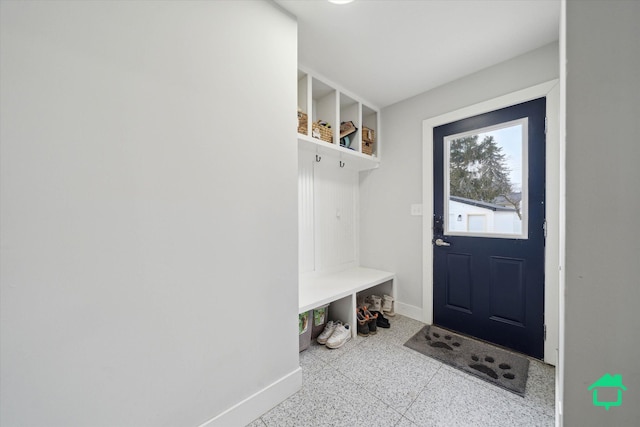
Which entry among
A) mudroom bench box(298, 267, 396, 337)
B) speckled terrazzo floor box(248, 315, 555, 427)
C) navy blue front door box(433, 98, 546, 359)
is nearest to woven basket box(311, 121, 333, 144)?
navy blue front door box(433, 98, 546, 359)

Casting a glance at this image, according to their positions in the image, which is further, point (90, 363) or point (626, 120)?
point (90, 363)

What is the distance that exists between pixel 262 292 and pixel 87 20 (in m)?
1.37

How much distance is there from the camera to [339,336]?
6.66 feet

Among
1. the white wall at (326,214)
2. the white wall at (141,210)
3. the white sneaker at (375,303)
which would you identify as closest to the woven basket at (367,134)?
the white wall at (326,214)

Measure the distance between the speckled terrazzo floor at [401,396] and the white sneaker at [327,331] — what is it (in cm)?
15

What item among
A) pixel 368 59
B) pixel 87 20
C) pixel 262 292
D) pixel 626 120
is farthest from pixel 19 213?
pixel 368 59

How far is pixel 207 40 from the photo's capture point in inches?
45.0

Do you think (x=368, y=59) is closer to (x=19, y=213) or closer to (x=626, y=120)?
(x=626, y=120)

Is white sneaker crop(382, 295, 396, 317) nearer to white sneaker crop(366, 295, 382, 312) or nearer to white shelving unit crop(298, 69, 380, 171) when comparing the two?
white sneaker crop(366, 295, 382, 312)

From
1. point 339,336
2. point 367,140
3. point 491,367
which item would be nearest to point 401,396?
point 339,336

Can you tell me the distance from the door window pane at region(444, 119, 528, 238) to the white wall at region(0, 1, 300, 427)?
171 cm

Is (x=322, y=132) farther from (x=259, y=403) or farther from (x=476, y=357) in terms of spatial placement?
(x=476, y=357)

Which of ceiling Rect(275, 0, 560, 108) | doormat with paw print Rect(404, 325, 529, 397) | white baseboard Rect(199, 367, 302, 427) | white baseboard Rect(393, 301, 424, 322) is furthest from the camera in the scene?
white baseboard Rect(393, 301, 424, 322)

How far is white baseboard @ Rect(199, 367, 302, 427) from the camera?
119 cm
